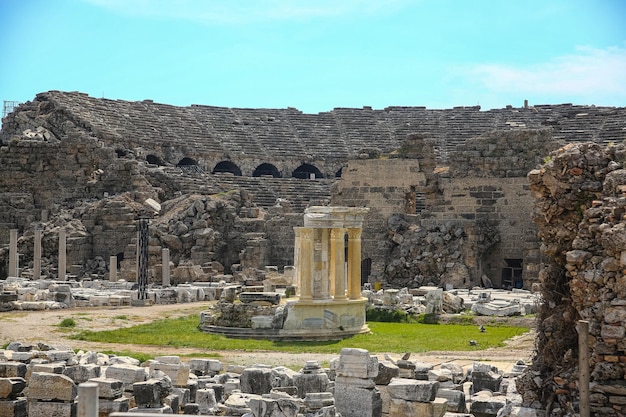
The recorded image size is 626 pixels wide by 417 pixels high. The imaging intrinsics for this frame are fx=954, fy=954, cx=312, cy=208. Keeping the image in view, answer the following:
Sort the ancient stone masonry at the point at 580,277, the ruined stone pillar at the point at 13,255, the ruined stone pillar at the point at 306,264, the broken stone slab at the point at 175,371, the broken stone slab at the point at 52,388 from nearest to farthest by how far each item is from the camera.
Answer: the ancient stone masonry at the point at 580,277 < the broken stone slab at the point at 52,388 < the broken stone slab at the point at 175,371 < the ruined stone pillar at the point at 306,264 < the ruined stone pillar at the point at 13,255

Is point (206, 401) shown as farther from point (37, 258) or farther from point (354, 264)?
point (37, 258)

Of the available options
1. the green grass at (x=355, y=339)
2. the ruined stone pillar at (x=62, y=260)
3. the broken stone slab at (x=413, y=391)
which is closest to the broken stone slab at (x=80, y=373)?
the broken stone slab at (x=413, y=391)

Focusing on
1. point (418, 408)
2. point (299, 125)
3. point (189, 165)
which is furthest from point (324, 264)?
point (299, 125)

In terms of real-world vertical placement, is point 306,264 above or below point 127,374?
above

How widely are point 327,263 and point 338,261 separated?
0.86ft

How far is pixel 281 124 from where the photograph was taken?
57.9 m

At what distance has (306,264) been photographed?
69.7ft

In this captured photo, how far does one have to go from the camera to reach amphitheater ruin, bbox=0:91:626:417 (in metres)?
9.99

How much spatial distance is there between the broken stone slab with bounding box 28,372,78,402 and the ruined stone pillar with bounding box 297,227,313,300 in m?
10.3

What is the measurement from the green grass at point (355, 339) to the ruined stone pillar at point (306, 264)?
1.65 metres

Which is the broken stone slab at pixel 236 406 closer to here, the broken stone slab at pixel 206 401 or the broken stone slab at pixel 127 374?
the broken stone slab at pixel 206 401

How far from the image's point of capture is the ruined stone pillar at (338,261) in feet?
71.4

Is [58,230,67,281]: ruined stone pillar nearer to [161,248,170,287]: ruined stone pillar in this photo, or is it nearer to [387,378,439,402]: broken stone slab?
[161,248,170,287]: ruined stone pillar

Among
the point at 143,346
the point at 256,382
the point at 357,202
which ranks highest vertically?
the point at 357,202
